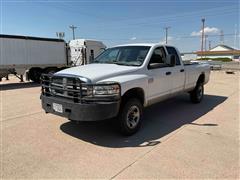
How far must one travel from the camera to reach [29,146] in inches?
164

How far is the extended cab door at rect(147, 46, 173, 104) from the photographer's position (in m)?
5.16

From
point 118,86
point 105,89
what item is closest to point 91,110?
point 105,89

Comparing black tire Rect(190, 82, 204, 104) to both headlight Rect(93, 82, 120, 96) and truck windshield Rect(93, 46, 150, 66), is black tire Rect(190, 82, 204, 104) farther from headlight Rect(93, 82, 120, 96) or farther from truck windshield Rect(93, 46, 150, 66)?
headlight Rect(93, 82, 120, 96)

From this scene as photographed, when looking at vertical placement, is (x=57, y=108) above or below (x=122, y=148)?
above

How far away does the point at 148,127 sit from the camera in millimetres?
5238

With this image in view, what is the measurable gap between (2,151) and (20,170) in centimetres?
89

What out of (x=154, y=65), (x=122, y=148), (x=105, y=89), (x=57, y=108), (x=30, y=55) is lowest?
(x=122, y=148)

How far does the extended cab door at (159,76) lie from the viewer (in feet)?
16.9

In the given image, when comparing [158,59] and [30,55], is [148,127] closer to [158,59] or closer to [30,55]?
[158,59]

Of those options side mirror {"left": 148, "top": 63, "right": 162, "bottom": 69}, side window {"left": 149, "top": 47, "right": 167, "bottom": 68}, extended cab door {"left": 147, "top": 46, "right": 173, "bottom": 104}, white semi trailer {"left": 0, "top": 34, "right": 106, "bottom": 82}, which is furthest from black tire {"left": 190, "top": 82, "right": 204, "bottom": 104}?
white semi trailer {"left": 0, "top": 34, "right": 106, "bottom": 82}

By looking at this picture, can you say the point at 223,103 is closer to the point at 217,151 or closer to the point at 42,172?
the point at 217,151

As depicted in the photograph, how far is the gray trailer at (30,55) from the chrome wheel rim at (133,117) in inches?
453

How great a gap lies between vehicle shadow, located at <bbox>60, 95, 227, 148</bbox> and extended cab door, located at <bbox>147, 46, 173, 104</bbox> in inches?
25.3

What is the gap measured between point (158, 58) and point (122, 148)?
2.58 metres
